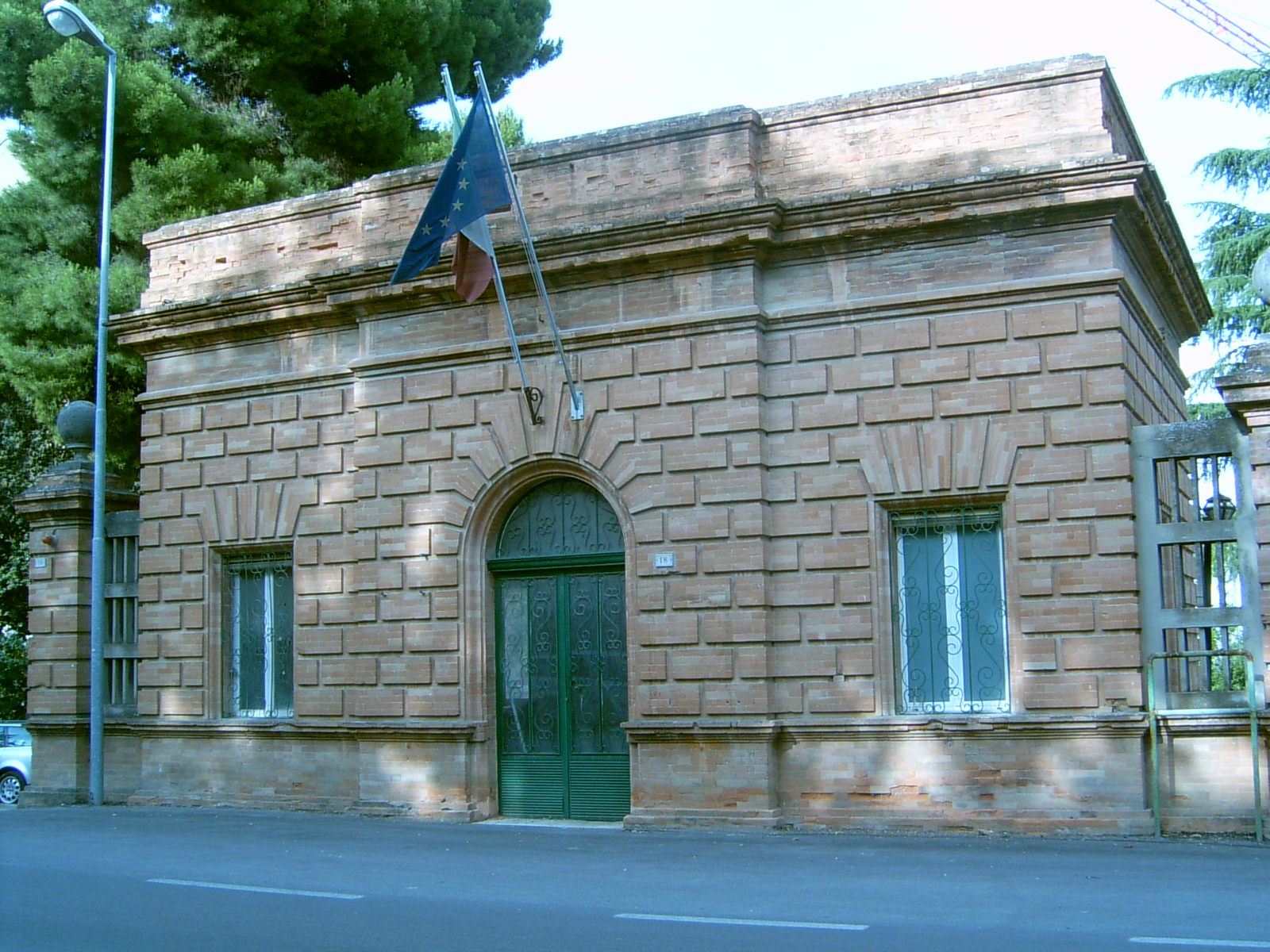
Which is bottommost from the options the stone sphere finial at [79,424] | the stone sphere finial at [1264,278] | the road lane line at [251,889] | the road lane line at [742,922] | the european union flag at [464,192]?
the road lane line at [251,889]

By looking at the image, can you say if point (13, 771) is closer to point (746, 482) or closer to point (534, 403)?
point (534, 403)

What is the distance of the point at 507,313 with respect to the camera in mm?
13758

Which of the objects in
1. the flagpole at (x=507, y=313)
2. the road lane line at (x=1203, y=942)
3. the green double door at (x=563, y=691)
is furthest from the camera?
the green double door at (x=563, y=691)

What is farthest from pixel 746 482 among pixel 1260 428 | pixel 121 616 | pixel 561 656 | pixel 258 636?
pixel 121 616

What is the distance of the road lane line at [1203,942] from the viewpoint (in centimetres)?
729

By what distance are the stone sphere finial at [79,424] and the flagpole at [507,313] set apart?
22.3 feet

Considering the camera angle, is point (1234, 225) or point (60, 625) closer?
point (60, 625)

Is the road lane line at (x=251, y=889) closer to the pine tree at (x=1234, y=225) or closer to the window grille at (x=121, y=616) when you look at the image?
the window grille at (x=121, y=616)

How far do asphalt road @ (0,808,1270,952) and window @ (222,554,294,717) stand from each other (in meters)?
2.69

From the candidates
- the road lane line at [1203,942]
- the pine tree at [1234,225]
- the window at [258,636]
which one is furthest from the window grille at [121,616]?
the pine tree at [1234,225]

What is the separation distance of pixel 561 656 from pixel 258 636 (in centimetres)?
401

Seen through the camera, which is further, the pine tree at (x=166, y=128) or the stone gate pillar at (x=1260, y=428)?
the pine tree at (x=166, y=128)

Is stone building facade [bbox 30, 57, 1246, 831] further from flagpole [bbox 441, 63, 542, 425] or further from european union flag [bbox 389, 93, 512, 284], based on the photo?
european union flag [bbox 389, 93, 512, 284]

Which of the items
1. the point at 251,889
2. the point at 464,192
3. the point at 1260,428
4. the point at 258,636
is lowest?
the point at 251,889
